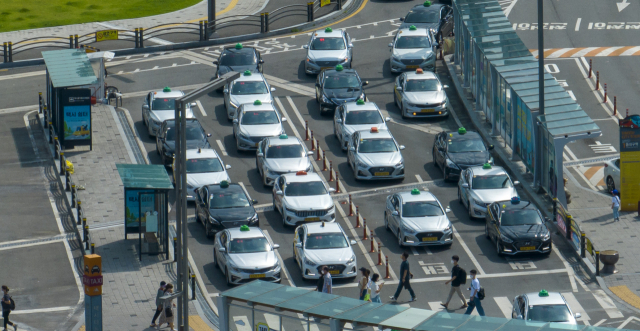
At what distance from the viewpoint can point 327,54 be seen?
1992 inches

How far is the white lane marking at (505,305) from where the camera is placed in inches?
1248

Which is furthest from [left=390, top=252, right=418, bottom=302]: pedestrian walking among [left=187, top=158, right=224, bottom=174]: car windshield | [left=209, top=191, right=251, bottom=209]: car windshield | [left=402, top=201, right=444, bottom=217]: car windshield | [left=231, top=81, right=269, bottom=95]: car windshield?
[left=231, top=81, right=269, bottom=95]: car windshield

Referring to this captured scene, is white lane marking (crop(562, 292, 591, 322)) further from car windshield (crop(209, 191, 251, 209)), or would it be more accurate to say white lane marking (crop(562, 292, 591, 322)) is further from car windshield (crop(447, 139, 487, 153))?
car windshield (crop(209, 191, 251, 209))

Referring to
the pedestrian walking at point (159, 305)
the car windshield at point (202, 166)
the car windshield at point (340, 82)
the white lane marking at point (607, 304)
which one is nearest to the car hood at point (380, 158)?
the car windshield at point (202, 166)

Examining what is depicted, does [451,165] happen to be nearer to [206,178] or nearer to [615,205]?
[615,205]

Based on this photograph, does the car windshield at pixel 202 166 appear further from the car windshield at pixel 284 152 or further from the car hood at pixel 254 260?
the car hood at pixel 254 260

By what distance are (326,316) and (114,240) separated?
53.2ft

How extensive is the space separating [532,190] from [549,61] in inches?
531

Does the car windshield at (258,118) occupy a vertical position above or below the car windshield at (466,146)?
below

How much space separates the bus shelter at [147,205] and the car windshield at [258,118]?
25.4 feet

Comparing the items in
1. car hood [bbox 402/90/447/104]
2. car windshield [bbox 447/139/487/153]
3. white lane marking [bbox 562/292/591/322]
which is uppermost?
→ car hood [bbox 402/90/447/104]

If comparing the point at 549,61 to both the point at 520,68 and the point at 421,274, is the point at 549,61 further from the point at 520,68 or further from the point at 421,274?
the point at 421,274

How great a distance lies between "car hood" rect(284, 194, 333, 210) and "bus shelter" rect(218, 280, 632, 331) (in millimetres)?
13418

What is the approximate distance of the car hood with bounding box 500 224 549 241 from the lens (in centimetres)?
3491
